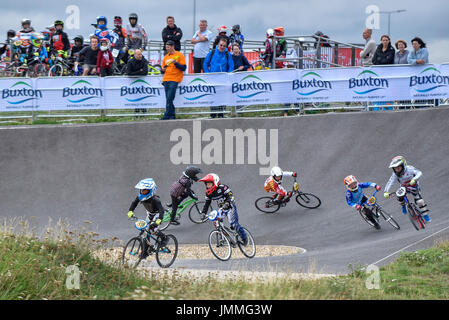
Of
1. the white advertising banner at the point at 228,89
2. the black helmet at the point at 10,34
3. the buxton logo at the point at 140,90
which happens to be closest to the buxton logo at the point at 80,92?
the white advertising banner at the point at 228,89

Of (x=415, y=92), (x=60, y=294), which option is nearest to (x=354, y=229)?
(x=415, y=92)

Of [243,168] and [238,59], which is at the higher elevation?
[238,59]

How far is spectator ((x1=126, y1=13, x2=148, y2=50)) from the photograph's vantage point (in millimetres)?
24342

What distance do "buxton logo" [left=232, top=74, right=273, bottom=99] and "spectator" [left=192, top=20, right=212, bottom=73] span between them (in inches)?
70.8

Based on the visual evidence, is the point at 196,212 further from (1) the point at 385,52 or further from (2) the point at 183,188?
(1) the point at 385,52

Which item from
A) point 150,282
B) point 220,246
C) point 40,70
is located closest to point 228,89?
point 220,246

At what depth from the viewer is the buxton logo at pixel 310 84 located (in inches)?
844

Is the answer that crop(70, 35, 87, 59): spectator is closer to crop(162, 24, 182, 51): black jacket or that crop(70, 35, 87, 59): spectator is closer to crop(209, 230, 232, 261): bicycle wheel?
crop(162, 24, 182, 51): black jacket

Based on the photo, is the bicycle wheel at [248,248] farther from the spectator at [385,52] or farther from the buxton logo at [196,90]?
the spectator at [385,52]

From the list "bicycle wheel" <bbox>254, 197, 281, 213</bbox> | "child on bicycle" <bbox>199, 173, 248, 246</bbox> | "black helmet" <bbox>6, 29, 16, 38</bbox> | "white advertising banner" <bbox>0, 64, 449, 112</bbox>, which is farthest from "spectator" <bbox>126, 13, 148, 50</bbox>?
"child on bicycle" <bbox>199, 173, 248, 246</bbox>

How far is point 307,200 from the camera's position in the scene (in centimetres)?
1917

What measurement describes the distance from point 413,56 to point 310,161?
14.6 ft

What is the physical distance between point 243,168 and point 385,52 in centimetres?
577
